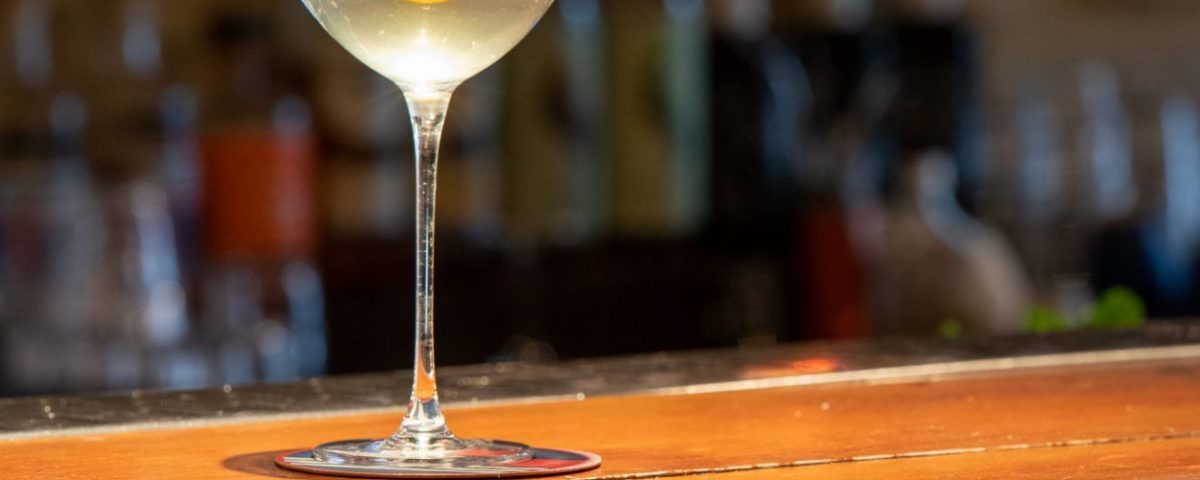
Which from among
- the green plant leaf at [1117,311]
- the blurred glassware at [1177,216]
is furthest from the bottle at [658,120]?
the green plant leaf at [1117,311]

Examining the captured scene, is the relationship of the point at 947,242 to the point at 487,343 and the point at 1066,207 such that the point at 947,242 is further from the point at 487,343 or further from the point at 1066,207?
the point at 1066,207

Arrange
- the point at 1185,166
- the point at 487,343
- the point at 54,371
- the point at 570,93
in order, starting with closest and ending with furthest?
the point at 54,371, the point at 487,343, the point at 570,93, the point at 1185,166

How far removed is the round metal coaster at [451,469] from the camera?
1.42 feet

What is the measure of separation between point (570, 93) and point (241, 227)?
596 millimetres

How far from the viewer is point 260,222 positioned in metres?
2.33

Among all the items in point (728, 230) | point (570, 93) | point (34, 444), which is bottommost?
point (34, 444)

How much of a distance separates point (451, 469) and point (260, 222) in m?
1.93

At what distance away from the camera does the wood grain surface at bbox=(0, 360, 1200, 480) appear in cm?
44

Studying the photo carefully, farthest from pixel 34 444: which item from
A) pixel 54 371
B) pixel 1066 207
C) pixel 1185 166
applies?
pixel 1185 166

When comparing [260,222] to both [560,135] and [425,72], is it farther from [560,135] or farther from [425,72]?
[425,72]

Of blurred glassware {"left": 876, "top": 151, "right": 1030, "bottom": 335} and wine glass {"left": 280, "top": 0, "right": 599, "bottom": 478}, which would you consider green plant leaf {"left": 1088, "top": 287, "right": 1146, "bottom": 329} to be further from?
wine glass {"left": 280, "top": 0, "right": 599, "bottom": 478}

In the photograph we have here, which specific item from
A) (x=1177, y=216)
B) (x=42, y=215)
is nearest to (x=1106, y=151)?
(x=1177, y=216)

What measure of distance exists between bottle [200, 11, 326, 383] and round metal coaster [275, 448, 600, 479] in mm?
1827

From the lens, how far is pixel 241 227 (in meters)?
2.31
